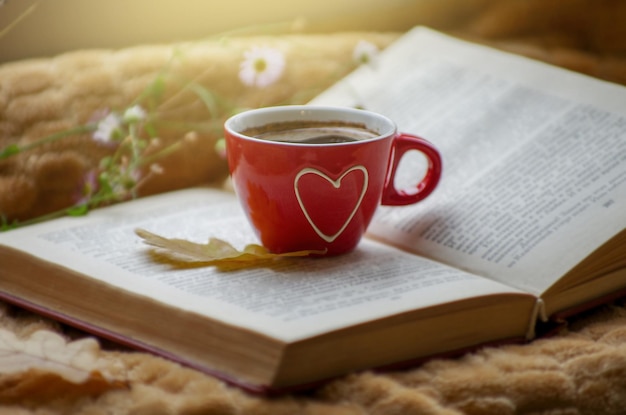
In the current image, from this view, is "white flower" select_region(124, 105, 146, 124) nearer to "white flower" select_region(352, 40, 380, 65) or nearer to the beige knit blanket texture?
the beige knit blanket texture

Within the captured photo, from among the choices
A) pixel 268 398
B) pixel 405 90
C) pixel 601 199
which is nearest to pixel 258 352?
pixel 268 398

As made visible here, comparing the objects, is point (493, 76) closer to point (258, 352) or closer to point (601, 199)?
point (601, 199)

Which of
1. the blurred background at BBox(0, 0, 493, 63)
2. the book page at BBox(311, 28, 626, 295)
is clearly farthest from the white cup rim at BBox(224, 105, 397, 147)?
the blurred background at BBox(0, 0, 493, 63)

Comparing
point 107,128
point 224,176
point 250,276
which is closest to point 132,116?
point 107,128

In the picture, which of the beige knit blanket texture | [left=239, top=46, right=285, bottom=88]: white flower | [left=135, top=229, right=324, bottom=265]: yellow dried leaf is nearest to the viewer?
the beige knit blanket texture

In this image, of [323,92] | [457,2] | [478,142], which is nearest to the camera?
[478,142]

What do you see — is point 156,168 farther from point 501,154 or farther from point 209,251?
point 501,154

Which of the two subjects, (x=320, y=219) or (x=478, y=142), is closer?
(x=320, y=219)

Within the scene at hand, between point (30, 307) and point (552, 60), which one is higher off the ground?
point (552, 60)

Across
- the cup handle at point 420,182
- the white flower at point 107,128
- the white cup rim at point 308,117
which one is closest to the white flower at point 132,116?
the white flower at point 107,128
